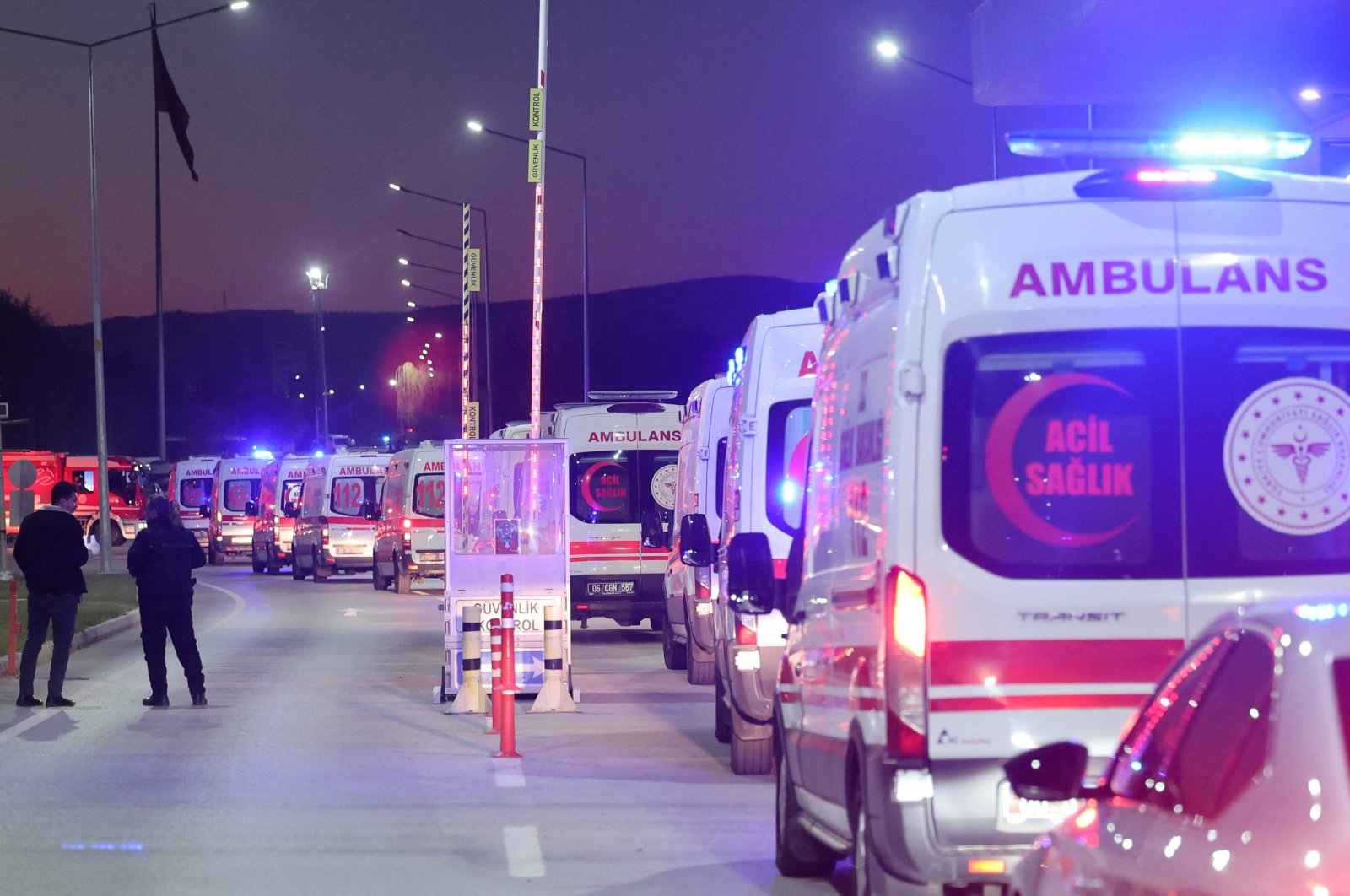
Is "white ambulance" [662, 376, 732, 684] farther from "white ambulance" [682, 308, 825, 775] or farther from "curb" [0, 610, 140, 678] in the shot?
"curb" [0, 610, 140, 678]

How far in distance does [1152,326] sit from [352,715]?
36.9ft

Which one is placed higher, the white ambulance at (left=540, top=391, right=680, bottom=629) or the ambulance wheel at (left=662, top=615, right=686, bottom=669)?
the white ambulance at (left=540, top=391, right=680, bottom=629)

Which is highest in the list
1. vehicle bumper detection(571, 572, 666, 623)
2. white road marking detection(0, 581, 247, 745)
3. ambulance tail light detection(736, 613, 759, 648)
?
ambulance tail light detection(736, 613, 759, 648)

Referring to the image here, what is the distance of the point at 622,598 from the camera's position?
2575 cm

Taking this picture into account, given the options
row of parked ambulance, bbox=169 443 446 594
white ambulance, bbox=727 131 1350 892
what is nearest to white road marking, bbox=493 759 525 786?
white ambulance, bbox=727 131 1350 892

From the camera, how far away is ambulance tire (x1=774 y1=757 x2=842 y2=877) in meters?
9.03

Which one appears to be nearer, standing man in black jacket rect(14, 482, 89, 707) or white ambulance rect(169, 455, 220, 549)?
standing man in black jacket rect(14, 482, 89, 707)

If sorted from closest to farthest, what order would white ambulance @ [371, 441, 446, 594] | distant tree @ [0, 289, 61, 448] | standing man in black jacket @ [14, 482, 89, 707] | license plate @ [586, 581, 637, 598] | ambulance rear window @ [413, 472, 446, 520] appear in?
standing man in black jacket @ [14, 482, 89, 707] → license plate @ [586, 581, 637, 598] → ambulance rear window @ [413, 472, 446, 520] → white ambulance @ [371, 441, 446, 594] → distant tree @ [0, 289, 61, 448]

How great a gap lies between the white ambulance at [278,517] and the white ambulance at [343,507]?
11.8 feet

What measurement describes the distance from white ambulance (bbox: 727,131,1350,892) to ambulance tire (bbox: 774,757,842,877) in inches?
85.4

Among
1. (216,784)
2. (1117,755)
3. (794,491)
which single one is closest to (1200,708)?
(1117,755)

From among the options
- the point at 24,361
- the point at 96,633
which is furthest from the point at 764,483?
the point at 24,361

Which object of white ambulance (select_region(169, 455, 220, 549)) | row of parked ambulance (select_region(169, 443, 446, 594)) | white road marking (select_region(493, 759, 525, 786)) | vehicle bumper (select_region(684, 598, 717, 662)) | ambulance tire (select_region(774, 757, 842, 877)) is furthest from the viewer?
white ambulance (select_region(169, 455, 220, 549))

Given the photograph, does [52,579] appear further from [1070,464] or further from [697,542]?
[1070,464]
